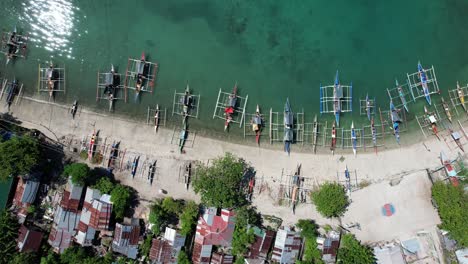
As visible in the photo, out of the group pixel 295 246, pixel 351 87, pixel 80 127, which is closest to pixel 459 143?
pixel 351 87

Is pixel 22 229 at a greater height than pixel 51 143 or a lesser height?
lesser

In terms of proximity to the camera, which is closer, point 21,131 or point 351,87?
point 21,131

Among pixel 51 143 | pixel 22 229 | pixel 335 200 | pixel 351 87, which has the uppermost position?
pixel 351 87

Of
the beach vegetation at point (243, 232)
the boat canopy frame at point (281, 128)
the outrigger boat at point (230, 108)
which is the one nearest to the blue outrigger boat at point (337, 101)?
the boat canopy frame at point (281, 128)

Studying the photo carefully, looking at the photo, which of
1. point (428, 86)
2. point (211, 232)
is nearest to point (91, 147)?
point (211, 232)

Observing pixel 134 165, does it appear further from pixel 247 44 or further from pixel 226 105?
pixel 247 44

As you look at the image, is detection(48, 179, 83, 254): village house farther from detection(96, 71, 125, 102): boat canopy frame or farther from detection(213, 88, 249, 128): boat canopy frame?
detection(213, 88, 249, 128): boat canopy frame

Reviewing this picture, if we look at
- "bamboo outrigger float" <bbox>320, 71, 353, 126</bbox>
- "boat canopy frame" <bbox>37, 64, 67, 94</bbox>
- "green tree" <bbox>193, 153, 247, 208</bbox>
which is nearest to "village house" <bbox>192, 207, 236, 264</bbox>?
"green tree" <bbox>193, 153, 247, 208</bbox>

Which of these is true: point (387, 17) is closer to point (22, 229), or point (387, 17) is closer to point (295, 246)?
point (295, 246)
